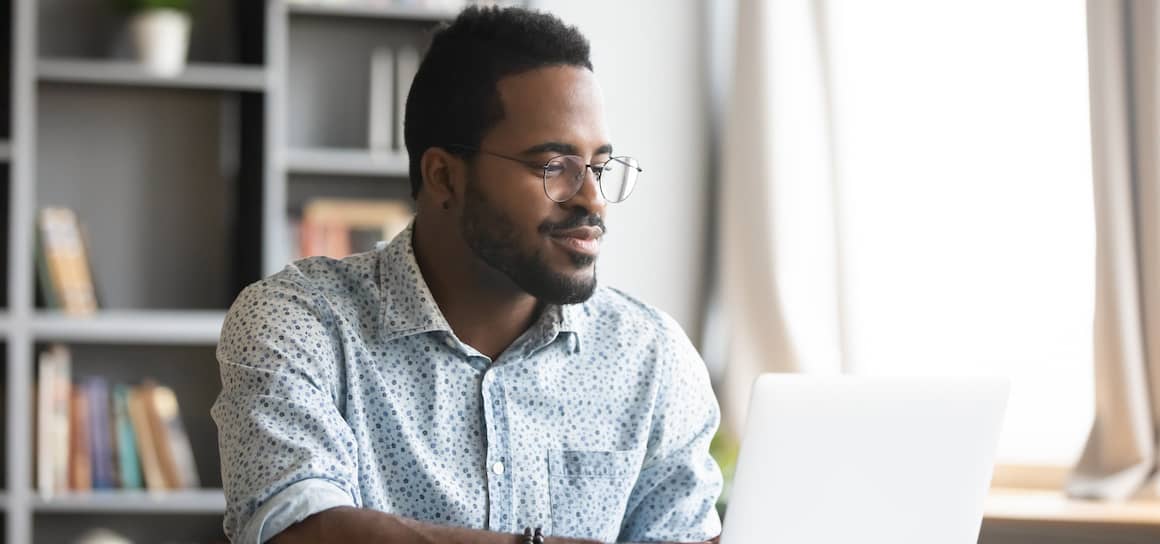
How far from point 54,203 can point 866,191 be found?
6.07ft

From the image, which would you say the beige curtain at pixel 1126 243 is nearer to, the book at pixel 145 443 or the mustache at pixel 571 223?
the mustache at pixel 571 223

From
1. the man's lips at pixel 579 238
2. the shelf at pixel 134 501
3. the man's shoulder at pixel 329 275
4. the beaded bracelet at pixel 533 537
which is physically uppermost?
the man's lips at pixel 579 238

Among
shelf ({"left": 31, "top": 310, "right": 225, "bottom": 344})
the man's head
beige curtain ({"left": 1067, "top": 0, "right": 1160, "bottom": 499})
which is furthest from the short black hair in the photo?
shelf ({"left": 31, "top": 310, "right": 225, "bottom": 344})

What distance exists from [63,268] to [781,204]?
159cm

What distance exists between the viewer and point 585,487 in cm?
153

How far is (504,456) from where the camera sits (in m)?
1.49

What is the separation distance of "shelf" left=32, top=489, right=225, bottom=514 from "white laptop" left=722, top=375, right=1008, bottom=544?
2.09m

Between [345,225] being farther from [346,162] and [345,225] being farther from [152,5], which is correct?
[152,5]

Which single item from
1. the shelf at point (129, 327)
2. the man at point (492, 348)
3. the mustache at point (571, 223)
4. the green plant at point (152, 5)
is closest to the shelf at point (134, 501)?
the shelf at point (129, 327)

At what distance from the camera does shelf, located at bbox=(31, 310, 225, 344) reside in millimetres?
2871

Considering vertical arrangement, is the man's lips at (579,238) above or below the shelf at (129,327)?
above

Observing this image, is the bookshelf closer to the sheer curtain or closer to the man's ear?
the sheer curtain

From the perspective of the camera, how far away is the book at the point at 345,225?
307 cm

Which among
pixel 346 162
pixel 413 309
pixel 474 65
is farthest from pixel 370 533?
pixel 346 162
